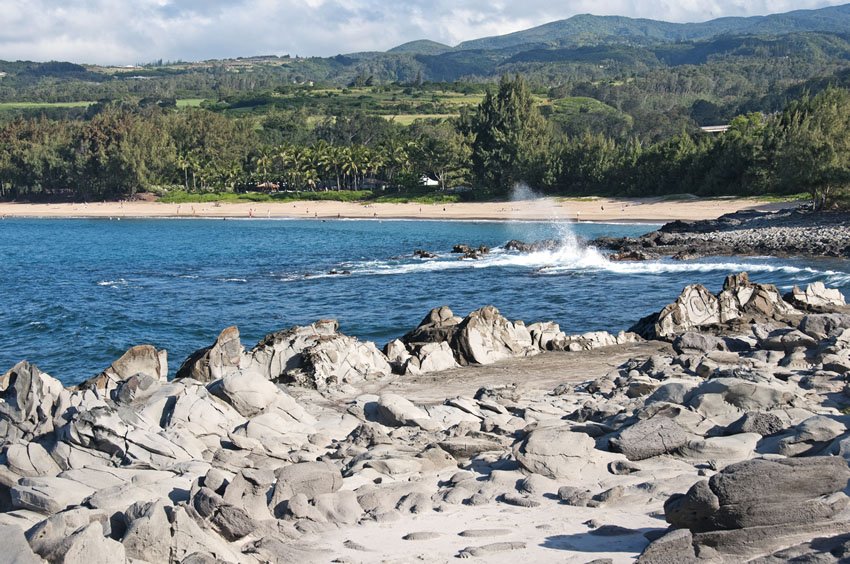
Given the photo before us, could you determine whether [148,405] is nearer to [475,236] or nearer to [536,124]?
[475,236]

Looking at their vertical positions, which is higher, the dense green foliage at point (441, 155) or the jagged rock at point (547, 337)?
the dense green foliage at point (441, 155)

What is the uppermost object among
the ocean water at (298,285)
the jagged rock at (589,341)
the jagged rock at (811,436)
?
the jagged rock at (811,436)

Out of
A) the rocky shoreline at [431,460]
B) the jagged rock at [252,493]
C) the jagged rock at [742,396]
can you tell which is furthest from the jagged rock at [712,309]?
the jagged rock at [252,493]

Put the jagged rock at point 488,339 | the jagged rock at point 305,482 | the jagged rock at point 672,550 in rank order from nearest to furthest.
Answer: the jagged rock at point 672,550, the jagged rock at point 305,482, the jagged rock at point 488,339

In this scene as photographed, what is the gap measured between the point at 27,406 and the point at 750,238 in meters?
45.1

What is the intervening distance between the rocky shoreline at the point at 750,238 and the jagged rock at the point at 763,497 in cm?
3840

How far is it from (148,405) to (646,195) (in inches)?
2998

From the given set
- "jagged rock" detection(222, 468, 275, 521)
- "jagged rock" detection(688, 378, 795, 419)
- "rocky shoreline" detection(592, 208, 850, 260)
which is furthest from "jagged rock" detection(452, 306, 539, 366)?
"rocky shoreline" detection(592, 208, 850, 260)

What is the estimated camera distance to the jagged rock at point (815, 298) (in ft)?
91.7

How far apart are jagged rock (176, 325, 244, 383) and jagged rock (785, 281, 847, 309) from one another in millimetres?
16855

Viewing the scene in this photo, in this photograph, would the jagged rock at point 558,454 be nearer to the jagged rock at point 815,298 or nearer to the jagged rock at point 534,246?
the jagged rock at point 815,298

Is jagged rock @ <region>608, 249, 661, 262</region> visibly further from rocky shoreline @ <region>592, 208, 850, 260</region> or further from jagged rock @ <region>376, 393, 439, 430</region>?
jagged rock @ <region>376, 393, 439, 430</region>

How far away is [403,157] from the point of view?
347ft

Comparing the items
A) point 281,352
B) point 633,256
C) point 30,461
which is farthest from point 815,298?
point 30,461
